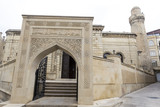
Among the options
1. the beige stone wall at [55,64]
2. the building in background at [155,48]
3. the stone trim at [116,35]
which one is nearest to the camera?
the beige stone wall at [55,64]

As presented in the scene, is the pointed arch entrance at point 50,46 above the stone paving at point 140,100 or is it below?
above

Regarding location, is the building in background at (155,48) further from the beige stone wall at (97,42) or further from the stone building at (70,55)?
the stone building at (70,55)

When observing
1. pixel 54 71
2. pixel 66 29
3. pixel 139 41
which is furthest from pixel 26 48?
pixel 139 41

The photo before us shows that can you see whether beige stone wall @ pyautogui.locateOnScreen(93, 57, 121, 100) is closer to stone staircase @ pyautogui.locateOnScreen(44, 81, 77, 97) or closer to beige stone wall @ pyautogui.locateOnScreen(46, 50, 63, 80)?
stone staircase @ pyautogui.locateOnScreen(44, 81, 77, 97)

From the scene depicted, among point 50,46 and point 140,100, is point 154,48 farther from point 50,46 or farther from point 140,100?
point 50,46

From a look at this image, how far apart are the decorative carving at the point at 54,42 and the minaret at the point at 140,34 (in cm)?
1394

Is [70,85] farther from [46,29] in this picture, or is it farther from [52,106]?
[46,29]

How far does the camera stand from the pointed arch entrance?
153 inches

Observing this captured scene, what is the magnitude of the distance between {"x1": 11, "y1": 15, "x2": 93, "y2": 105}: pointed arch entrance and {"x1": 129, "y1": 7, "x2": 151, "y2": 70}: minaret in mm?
13789

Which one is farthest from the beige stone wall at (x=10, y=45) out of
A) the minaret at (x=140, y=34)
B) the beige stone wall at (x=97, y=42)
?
the minaret at (x=140, y=34)

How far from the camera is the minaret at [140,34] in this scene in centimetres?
1565

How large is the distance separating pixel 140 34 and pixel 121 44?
545 cm

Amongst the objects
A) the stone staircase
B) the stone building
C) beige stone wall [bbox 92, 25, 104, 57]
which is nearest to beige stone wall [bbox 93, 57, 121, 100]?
the stone building

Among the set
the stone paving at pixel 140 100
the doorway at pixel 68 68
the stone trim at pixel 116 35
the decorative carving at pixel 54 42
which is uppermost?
the stone trim at pixel 116 35
